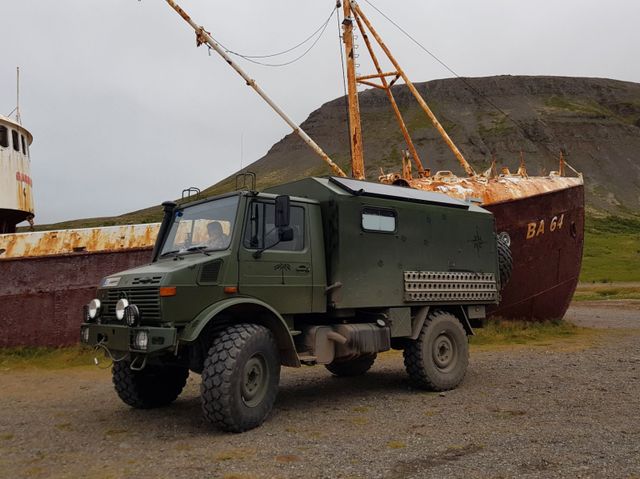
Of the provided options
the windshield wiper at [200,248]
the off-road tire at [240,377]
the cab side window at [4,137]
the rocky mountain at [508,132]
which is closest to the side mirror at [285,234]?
the windshield wiper at [200,248]

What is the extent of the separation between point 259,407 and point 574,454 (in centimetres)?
301

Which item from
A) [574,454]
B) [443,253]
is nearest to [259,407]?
[574,454]

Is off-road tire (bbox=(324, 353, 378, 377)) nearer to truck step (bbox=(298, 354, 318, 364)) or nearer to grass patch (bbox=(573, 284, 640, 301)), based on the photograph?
truck step (bbox=(298, 354, 318, 364))

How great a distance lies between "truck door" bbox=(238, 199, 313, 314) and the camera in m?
6.25

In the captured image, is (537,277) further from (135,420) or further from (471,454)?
(135,420)

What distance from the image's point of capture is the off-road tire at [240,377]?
18.1 feet

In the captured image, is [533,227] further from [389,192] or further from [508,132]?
[508,132]

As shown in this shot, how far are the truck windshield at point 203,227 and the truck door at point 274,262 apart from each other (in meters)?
0.22

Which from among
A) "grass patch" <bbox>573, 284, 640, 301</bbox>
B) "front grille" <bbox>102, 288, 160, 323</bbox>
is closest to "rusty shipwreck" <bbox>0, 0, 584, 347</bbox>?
"front grille" <bbox>102, 288, 160, 323</bbox>

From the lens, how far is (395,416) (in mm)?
6375

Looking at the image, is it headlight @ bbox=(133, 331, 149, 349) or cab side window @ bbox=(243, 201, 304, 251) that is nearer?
headlight @ bbox=(133, 331, 149, 349)

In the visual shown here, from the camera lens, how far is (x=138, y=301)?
5871mm

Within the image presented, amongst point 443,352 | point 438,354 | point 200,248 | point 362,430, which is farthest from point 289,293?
point 443,352

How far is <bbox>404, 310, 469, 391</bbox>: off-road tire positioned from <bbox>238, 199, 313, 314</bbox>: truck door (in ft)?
6.23
